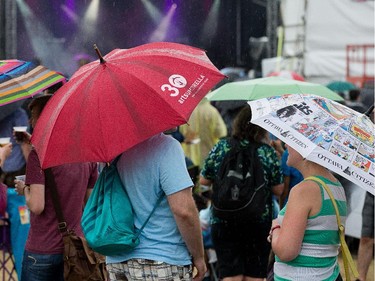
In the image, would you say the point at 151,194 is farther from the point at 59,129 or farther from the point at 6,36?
the point at 6,36

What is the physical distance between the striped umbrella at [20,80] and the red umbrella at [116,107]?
2.06ft

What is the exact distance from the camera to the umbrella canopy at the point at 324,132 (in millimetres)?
3424

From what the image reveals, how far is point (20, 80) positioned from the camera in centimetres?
450

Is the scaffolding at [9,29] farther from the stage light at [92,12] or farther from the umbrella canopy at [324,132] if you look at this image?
the umbrella canopy at [324,132]

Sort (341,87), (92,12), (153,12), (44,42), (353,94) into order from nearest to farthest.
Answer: (353,94) < (341,87) < (44,42) < (92,12) < (153,12)

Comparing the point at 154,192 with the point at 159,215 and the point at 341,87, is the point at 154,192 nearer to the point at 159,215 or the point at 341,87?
the point at 159,215

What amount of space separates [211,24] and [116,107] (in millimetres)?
18769

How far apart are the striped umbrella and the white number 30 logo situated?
3.28ft

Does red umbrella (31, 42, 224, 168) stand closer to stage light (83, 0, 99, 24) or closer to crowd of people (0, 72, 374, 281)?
crowd of people (0, 72, 374, 281)

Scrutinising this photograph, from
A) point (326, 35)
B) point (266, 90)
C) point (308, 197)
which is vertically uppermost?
point (308, 197)

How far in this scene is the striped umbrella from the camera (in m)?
4.42

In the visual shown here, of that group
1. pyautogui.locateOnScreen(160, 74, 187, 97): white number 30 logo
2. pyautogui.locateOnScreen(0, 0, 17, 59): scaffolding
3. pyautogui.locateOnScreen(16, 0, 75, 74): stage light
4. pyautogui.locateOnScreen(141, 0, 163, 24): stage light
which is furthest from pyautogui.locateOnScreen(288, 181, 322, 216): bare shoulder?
pyautogui.locateOnScreen(141, 0, 163, 24): stage light

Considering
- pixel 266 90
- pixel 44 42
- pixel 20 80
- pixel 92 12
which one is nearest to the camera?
pixel 20 80

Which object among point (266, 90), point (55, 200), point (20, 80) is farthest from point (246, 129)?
point (20, 80)
